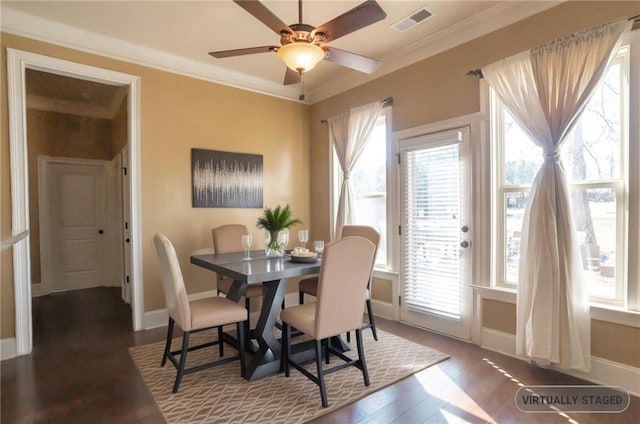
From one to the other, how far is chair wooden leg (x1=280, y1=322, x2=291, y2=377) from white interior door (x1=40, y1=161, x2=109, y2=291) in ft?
15.0

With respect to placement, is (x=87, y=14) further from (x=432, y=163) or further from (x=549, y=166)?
(x=549, y=166)

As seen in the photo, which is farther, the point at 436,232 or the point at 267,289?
the point at 436,232

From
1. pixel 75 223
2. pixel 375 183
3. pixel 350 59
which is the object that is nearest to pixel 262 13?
pixel 350 59

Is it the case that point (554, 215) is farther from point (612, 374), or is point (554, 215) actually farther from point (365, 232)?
point (365, 232)

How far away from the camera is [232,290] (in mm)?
2867

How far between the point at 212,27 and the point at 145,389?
311cm

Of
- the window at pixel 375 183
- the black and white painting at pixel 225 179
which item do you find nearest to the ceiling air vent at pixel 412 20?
the window at pixel 375 183

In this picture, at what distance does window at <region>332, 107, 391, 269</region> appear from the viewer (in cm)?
399

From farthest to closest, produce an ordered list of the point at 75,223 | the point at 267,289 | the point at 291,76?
the point at 75,223 < the point at 291,76 < the point at 267,289

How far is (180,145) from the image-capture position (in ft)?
12.6

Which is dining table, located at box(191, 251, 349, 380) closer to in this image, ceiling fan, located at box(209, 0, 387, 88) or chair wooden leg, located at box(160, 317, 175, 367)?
chair wooden leg, located at box(160, 317, 175, 367)

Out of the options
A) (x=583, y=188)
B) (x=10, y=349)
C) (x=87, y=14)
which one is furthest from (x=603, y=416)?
(x=87, y=14)

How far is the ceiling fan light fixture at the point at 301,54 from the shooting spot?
7.00ft

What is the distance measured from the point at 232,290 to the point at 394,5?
9.21ft
